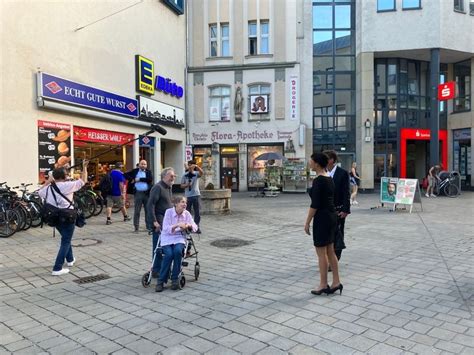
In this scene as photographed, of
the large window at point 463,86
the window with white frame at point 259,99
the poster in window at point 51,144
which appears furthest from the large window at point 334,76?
the poster in window at point 51,144

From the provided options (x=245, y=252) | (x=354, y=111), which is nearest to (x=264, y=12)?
(x=354, y=111)

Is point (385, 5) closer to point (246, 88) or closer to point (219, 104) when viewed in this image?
point (246, 88)

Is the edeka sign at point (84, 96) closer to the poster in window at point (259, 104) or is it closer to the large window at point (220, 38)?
the poster in window at point (259, 104)

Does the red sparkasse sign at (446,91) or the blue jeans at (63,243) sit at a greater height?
the red sparkasse sign at (446,91)

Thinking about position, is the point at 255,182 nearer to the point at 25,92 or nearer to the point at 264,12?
the point at 264,12

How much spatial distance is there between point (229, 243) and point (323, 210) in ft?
13.2

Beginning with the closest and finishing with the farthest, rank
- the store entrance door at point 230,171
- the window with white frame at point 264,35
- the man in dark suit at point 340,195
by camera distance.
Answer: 1. the man in dark suit at point 340,195
2. the window with white frame at point 264,35
3. the store entrance door at point 230,171

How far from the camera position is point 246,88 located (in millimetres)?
24578

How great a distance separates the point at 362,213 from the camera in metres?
13.7

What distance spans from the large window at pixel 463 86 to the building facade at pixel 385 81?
0.06 metres

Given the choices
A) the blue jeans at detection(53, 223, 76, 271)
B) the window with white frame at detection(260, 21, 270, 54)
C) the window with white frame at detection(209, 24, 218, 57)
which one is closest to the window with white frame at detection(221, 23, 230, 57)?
the window with white frame at detection(209, 24, 218, 57)

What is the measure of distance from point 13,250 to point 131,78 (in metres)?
11.2

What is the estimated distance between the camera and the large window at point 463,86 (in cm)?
2520

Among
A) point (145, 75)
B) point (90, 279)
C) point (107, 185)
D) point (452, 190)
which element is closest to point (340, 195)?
point (90, 279)
